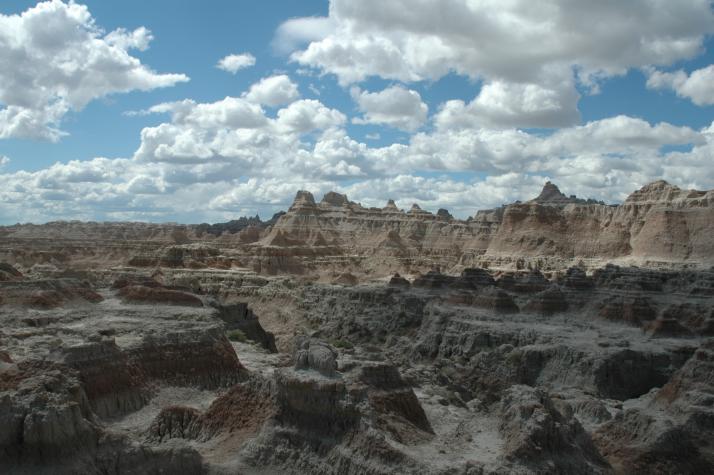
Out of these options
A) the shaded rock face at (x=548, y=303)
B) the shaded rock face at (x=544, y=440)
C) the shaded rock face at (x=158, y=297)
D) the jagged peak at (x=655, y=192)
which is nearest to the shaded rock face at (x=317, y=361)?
the shaded rock face at (x=544, y=440)

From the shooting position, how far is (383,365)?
776 inches

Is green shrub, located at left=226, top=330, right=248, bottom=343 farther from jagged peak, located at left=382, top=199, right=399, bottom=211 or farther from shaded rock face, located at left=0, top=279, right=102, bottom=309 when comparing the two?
jagged peak, located at left=382, top=199, right=399, bottom=211

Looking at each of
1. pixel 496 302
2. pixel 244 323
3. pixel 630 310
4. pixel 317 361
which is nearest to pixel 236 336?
pixel 244 323

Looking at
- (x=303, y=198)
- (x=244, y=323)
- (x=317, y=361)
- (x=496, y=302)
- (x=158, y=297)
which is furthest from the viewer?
(x=303, y=198)

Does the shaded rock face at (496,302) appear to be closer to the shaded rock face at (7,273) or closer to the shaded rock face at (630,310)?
the shaded rock face at (630,310)

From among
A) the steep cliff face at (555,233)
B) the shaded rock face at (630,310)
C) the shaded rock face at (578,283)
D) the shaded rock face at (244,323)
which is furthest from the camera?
the steep cliff face at (555,233)

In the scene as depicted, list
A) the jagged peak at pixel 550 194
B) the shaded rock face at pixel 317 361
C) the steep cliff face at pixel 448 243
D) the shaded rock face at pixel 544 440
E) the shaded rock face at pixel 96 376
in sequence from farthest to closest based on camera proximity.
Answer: the jagged peak at pixel 550 194 < the steep cliff face at pixel 448 243 < the shaded rock face at pixel 317 361 < the shaded rock face at pixel 544 440 < the shaded rock face at pixel 96 376

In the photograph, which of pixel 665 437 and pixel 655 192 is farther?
pixel 655 192

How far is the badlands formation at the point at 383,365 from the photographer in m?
14.9

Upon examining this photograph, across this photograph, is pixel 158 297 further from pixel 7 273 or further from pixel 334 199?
pixel 334 199

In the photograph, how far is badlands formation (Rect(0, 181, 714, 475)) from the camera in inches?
585

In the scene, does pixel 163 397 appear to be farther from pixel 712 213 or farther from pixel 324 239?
pixel 324 239

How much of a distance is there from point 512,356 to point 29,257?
8750cm

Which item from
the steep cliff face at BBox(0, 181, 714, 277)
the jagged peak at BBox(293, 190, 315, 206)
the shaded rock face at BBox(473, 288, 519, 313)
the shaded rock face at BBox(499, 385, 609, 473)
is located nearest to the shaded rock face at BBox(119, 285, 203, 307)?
the shaded rock face at BBox(473, 288, 519, 313)
